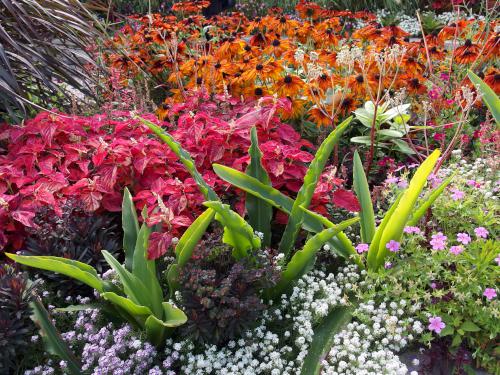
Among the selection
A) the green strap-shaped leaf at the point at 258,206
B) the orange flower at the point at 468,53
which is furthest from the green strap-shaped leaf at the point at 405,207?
the orange flower at the point at 468,53

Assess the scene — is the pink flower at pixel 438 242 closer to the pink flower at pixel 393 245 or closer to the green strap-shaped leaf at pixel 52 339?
the pink flower at pixel 393 245

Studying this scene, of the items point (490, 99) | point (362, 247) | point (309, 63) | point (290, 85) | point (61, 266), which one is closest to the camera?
point (61, 266)

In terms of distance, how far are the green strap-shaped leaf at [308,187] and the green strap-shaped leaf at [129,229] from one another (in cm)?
51

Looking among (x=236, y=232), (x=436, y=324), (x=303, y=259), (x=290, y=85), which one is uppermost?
(x=290, y=85)

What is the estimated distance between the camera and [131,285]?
1.70 m

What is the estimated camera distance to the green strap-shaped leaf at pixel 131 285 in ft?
5.54

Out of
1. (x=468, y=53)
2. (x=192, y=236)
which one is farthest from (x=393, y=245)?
(x=468, y=53)

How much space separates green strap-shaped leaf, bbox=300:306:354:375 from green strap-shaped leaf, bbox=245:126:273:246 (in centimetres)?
35

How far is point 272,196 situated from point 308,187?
0.20 metres

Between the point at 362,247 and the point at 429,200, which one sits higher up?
the point at 429,200

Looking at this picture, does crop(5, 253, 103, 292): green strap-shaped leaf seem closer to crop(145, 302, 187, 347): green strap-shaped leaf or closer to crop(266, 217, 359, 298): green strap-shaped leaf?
crop(145, 302, 187, 347): green strap-shaped leaf

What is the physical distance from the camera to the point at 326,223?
1.94 m

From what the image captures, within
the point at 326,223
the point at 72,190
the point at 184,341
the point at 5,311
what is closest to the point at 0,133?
the point at 72,190

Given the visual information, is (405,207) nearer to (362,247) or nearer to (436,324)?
(362,247)
